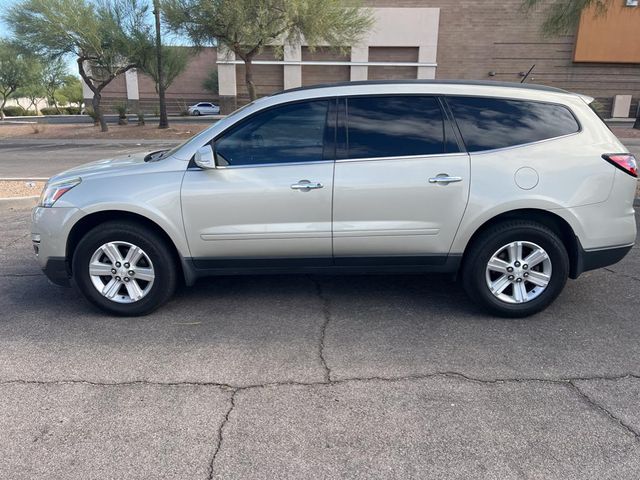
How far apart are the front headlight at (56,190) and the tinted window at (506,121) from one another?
3197 millimetres

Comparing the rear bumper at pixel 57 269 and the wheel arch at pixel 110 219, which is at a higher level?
the wheel arch at pixel 110 219

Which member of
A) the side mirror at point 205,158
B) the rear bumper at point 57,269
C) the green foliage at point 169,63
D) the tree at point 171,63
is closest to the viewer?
the side mirror at point 205,158

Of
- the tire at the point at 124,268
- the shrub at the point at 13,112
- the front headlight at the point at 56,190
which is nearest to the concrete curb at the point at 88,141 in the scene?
the front headlight at the point at 56,190

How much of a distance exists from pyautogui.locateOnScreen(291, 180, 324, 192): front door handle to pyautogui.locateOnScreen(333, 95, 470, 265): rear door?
0.16 meters

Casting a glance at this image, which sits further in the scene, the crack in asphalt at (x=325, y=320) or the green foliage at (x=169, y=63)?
the green foliage at (x=169, y=63)

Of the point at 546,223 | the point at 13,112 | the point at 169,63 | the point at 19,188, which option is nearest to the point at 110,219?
the point at 546,223

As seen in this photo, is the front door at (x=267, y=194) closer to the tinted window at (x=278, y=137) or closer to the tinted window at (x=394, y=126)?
the tinted window at (x=278, y=137)

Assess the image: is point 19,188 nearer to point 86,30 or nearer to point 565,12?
point 565,12

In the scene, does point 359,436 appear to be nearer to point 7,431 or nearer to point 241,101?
point 7,431

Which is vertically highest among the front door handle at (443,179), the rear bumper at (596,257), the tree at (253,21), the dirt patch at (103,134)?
the tree at (253,21)

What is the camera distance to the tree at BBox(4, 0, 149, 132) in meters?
22.1

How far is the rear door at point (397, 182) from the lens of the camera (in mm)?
3951

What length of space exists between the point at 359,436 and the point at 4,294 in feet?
12.7

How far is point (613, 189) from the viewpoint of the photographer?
4023 millimetres
